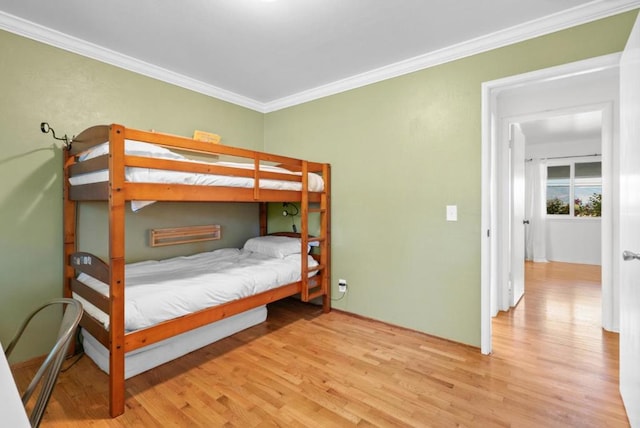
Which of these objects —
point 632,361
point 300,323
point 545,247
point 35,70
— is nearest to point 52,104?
point 35,70

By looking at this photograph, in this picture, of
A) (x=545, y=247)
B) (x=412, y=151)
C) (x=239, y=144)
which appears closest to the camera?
(x=412, y=151)

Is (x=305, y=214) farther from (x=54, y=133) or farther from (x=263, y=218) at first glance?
(x=54, y=133)

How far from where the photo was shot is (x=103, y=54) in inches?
94.9

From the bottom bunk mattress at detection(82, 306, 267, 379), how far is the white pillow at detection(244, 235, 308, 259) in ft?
2.15

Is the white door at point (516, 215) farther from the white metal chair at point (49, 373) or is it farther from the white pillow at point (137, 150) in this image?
the white metal chair at point (49, 373)

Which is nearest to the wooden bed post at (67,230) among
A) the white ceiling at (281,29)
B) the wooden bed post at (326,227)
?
the white ceiling at (281,29)

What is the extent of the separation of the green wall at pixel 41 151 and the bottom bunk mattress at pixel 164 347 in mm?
449

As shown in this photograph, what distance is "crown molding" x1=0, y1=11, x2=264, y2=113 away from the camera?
6.68ft

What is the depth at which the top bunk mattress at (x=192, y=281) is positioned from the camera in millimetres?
1830

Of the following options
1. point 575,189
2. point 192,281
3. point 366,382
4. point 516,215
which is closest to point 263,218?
point 192,281

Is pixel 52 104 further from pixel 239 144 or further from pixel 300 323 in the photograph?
pixel 300 323

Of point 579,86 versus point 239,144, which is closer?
point 579,86

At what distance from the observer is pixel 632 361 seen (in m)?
1.46

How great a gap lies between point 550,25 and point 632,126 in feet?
3.32
